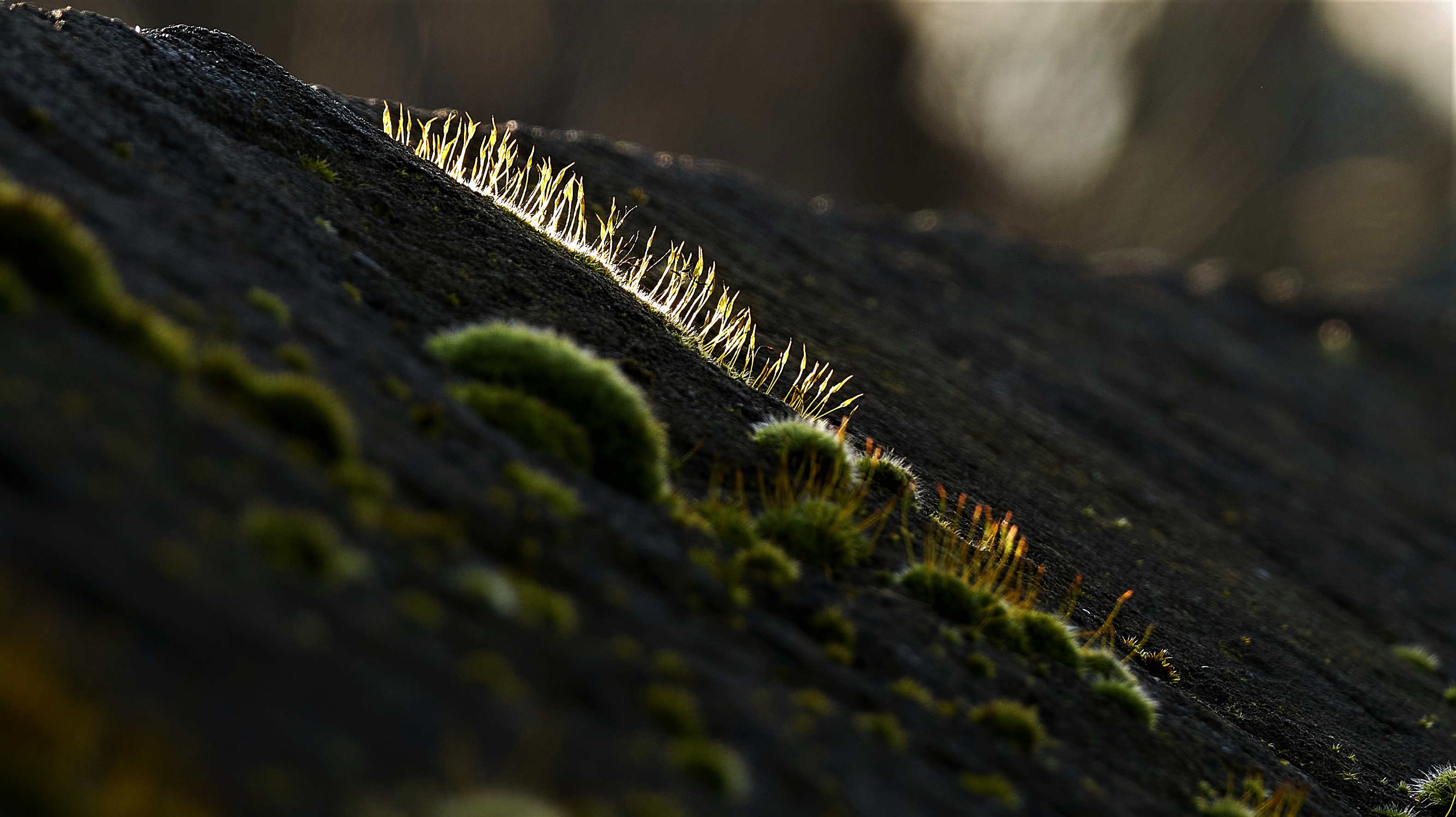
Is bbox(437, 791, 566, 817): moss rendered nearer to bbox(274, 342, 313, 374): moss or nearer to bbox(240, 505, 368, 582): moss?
bbox(240, 505, 368, 582): moss

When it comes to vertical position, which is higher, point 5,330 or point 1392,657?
point 1392,657

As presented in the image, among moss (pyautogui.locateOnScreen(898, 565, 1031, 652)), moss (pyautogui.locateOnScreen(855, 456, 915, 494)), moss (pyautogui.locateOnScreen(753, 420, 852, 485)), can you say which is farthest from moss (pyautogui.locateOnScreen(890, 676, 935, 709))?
moss (pyautogui.locateOnScreen(855, 456, 915, 494))

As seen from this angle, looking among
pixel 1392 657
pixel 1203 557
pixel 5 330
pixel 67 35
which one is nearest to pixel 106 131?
pixel 67 35

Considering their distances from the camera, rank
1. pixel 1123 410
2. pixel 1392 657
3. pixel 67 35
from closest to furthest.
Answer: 1. pixel 67 35
2. pixel 1392 657
3. pixel 1123 410

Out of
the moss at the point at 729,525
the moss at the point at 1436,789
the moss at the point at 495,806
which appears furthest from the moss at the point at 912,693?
the moss at the point at 1436,789

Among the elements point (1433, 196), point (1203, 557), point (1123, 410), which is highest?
point (1433, 196)

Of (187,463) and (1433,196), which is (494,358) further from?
(1433,196)

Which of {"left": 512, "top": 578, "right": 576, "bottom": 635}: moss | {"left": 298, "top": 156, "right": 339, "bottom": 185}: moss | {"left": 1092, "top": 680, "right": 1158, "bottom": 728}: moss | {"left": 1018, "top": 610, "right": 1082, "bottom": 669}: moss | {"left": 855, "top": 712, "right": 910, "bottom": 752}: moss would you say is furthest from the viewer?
{"left": 298, "top": 156, "right": 339, "bottom": 185}: moss

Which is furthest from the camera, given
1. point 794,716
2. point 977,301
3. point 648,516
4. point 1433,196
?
point 1433,196
